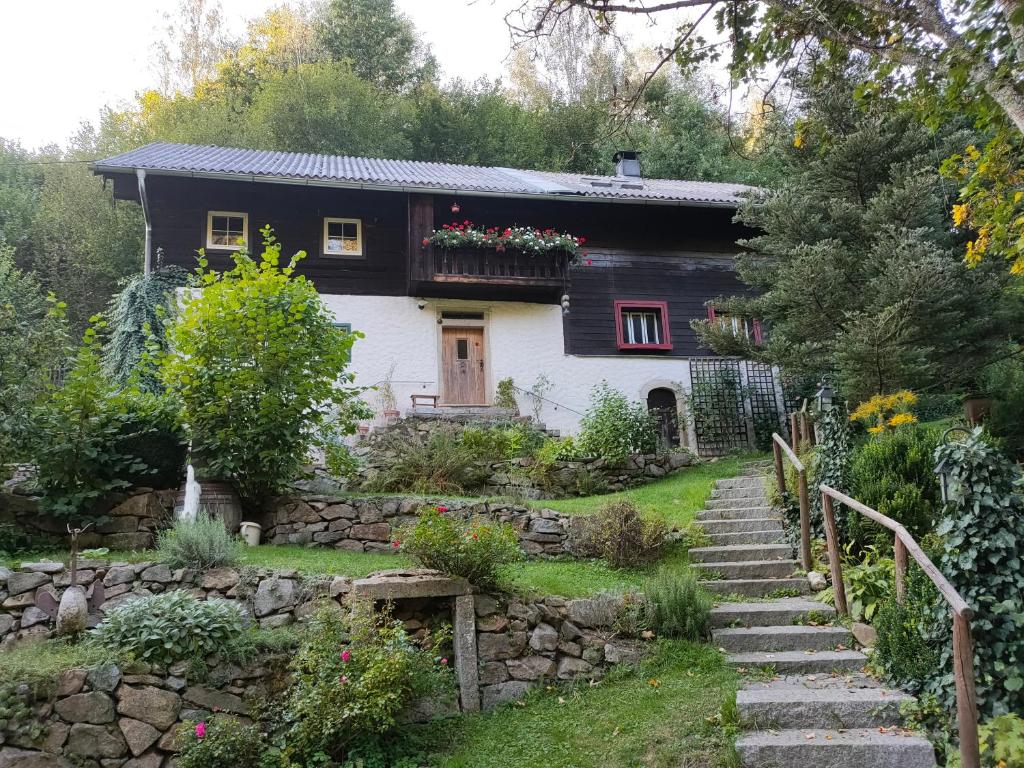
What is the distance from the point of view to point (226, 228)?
49.5ft

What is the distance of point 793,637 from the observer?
636 centimetres

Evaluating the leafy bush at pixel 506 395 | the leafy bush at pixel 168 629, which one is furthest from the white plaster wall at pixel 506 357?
the leafy bush at pixel 168 629

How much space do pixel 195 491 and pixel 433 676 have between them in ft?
12.9

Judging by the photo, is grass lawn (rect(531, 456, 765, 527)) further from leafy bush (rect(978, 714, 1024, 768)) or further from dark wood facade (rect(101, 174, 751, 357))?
leafy bush (rect(978, 714, 1024, 768))

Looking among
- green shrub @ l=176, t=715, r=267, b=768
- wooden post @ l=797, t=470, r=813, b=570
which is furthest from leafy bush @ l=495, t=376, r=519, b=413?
green shrub @ l=176, t=715, r=267, b=768

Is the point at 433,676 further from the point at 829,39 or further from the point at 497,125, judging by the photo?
the point at 497,125

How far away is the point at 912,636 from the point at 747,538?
10.6ft

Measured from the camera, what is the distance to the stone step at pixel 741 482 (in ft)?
34.7

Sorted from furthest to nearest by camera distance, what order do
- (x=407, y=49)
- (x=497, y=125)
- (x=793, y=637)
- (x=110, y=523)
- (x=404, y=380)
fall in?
(x=407, y=49) → (x=497, y=125) → (x=404, y=380) → (x=110, y=523) → (x=793, y=637)

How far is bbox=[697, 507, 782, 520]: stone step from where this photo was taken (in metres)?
9.19

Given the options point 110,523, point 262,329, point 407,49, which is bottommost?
point 110,523

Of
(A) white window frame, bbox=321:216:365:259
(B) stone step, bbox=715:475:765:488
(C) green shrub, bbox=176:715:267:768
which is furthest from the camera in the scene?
(A) white window frame, bbox=321:216:365:259

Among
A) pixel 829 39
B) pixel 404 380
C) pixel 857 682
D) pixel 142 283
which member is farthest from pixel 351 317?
pixel 857 682

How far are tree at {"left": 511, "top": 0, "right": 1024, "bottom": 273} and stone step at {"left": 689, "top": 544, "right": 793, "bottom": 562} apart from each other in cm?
338
